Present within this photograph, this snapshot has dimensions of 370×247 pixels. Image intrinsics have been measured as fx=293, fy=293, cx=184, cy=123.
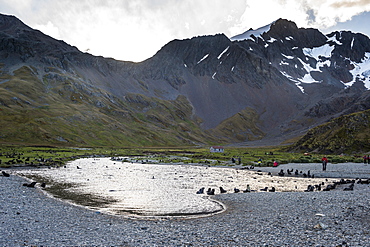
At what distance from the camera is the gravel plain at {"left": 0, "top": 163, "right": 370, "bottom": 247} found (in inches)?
610

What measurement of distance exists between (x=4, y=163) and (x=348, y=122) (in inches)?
5029

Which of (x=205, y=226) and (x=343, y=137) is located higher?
(x=343, y=137)

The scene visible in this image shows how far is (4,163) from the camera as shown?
59.4m

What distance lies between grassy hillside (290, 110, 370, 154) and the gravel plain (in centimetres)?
9934

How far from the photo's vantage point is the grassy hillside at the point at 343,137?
4459 inches

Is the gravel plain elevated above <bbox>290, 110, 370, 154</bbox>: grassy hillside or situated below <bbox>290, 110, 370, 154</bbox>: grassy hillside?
below

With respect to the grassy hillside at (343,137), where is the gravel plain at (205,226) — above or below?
below

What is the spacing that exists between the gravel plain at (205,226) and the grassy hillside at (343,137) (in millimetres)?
99343

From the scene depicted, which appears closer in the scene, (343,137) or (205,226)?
(205,226)

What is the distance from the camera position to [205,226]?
1934cm

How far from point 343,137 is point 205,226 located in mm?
120630

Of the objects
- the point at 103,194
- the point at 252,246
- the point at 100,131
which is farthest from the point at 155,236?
the point at 100,131

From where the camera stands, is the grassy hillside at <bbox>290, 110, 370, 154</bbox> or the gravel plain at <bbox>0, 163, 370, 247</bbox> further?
the grassy hillside at <bbox>290, 110, 370, 154</bbox>

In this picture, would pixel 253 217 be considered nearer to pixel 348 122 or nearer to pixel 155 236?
pixel 155 236
